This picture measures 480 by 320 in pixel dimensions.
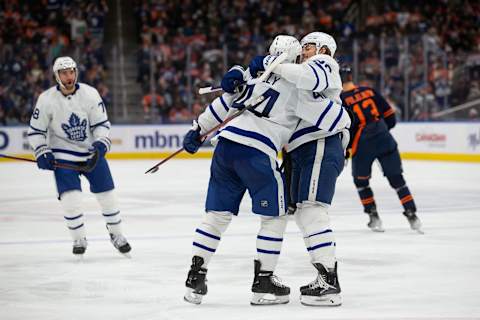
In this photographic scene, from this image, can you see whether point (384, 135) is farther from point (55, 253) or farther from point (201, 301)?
point (201, 301)

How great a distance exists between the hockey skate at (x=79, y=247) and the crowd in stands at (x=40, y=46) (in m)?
10.6

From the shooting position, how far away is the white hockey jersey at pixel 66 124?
23.0 ft

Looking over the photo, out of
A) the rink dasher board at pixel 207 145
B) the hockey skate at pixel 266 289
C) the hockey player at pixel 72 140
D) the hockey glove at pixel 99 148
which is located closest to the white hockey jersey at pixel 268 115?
the hockey skate at pixel 266 289

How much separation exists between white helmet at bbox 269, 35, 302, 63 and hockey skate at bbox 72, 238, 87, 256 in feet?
8.19

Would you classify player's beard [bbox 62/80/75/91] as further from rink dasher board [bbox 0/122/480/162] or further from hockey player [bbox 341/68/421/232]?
rink dasher board [bbox 0/122/480/162]

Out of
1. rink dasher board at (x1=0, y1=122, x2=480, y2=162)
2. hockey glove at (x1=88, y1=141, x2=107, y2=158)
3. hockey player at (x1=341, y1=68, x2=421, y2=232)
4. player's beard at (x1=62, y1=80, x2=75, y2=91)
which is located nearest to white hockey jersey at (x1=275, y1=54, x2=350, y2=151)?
hockey glove at (x1=88, y1=141, x2=107, y2=158)

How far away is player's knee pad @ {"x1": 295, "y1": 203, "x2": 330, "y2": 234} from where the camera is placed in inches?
207

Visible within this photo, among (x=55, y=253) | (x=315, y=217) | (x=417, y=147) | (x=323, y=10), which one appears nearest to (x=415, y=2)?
(x=323, y=10)

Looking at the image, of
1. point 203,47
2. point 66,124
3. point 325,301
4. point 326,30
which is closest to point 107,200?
point 66,124

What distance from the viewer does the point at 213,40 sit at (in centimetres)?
2020

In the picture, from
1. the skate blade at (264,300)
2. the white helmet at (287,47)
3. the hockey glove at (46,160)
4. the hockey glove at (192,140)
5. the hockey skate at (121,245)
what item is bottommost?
the hockey skate at (121,245)

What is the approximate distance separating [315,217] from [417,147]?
37.7ft

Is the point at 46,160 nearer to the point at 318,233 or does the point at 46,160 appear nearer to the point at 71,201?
the point at 71,201

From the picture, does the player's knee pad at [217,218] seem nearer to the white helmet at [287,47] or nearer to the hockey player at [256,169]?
the hockey player at [256,169]
